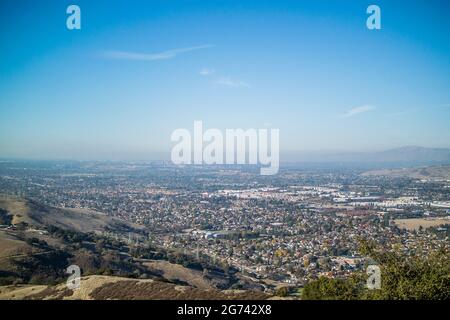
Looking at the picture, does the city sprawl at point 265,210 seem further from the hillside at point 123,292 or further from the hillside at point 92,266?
the hillside at point 123,292

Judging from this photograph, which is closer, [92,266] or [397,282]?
[397,282]

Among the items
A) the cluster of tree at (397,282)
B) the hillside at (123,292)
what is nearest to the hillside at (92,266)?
the hillside at (123,292)

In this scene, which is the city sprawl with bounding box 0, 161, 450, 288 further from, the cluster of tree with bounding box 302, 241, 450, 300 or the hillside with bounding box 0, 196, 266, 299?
the hillside with bounding box 0, 196, 266, 299

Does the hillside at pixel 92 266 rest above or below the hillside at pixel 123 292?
below

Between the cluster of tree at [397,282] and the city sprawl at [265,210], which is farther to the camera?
the city sprawl at [265,210]

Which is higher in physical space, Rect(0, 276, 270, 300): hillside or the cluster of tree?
the cluster of tree

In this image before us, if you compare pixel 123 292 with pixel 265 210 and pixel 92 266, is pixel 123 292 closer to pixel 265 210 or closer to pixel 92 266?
pixel 92 266

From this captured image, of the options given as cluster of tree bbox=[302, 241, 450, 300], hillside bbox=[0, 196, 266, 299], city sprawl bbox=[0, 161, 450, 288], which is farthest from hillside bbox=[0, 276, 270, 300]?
city sprawl bbox=[0, 161, 450, 288]

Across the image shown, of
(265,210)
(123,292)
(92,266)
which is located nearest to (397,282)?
(123,292)
